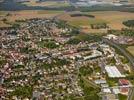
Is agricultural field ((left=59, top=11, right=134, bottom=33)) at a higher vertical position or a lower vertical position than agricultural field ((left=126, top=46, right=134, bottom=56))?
higher

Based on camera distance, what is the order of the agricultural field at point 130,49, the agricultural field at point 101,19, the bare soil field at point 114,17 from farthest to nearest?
1. the bare soil field at point 114,17
2. the agricultural field at point 101,19
3. the agricultural field at point 130,49

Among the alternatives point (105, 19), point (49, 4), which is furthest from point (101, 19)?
point (49, 4)

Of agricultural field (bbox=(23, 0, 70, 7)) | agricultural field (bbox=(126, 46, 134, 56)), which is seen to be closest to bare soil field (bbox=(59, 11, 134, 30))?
agricultural field (bbox=(126, 46, 134, 56))

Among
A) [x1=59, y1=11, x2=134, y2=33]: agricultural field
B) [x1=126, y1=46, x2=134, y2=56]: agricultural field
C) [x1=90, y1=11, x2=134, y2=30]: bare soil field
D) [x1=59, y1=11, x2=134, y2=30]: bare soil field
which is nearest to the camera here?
[x1=126, y1=46, x2=134, y2=56]: agricultural field

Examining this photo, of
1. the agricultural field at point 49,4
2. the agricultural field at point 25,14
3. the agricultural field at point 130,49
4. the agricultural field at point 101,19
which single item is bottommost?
the agricultural field at point 130,49

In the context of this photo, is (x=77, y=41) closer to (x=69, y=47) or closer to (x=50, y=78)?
(x=69, y=47)

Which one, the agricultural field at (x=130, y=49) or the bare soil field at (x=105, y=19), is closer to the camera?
the agricultural field at (x=130, y=49)

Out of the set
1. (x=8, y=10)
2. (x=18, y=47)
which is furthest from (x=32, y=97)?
(x=8, y=10)

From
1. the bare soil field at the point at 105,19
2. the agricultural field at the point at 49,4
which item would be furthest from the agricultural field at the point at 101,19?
the agricultural field at the point at 49,4

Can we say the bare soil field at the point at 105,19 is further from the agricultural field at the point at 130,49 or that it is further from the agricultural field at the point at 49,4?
the agricultural field at the point at 49,4

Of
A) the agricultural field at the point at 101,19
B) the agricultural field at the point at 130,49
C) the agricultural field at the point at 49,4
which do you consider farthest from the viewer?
the agricultural field at the point at 49,4

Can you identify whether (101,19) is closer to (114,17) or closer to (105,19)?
(105,19)

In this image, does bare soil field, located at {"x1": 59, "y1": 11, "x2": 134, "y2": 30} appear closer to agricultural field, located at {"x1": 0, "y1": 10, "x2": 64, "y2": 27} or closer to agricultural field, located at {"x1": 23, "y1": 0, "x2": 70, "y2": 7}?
agricultural field, located at {"x1": 0, "y1": 10, "x2": 64, "y2": 27}
